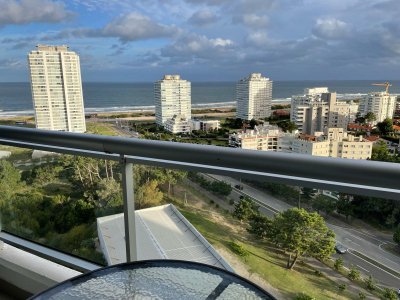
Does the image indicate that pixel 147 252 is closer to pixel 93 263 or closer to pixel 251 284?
A: pixel 93 263

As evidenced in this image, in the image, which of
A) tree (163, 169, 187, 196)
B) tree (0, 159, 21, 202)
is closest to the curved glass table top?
tree (163, 169, 187, 196)

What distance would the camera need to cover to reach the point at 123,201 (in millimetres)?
1605

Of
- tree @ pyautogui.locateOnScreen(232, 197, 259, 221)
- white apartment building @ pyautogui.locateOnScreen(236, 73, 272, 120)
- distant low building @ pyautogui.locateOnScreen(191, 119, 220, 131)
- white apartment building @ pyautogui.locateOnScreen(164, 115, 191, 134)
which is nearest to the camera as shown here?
tree @ pyautogui.locateOnScreen(232, 197, 259, 221)

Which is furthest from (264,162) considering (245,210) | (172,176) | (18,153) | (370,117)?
(370,117)

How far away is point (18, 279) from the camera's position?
2.09 metres

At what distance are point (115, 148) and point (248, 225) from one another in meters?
0.71

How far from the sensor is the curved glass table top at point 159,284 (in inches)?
40.8

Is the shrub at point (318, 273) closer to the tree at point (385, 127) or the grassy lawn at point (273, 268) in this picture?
the grassy lawn at point (273, 268)

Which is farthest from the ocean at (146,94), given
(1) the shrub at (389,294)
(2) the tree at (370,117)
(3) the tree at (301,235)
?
(1) the shrub at (389,294)

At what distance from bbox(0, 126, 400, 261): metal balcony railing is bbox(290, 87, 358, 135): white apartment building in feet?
22.9

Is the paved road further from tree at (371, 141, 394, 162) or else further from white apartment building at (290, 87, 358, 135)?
white apartment building at (290, 87, 358, 135)

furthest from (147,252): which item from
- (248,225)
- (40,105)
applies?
(40,105)

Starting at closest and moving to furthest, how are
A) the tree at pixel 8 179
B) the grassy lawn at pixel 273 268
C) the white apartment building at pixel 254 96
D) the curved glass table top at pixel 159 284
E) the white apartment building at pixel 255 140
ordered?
the curved glass table top at pixel 159 284 < the grassy lawn at pixel 273 268 < the tree at pixel 8 179 < the white apartment building at pixel 255 140 < the white apartment building at pixel 254 96

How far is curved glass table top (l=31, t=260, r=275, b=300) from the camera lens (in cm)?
104
